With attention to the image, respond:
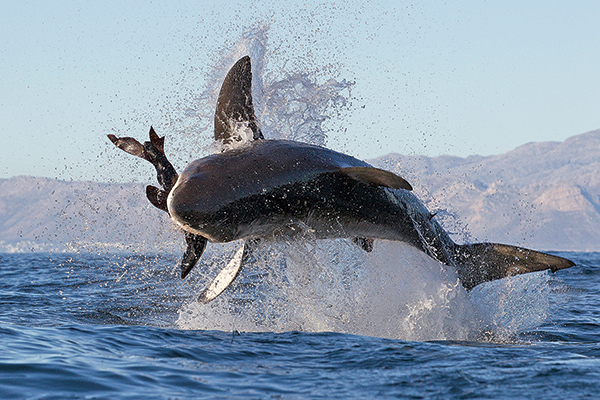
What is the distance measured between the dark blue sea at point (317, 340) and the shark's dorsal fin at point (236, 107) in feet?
6.74

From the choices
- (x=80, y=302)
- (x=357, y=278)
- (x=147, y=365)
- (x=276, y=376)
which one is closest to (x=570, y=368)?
(x=276, y=376)

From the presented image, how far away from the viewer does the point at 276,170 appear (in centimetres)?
834

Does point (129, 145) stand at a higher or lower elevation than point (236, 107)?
lower

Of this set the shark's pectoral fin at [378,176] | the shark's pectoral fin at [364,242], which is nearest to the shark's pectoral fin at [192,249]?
the shark's pectoral fin at [378,176]

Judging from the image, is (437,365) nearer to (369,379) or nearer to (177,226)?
(369,379)

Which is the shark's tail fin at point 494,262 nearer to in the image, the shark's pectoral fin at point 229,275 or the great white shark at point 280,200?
the great white shark at point 280,200

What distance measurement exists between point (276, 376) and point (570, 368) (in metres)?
3.41

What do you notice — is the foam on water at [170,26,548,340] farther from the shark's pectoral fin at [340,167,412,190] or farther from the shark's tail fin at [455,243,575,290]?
the shark's pectoral fin at [340,167,412,190]

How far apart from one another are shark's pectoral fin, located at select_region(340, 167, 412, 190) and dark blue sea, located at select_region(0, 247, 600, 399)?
6.47 ft

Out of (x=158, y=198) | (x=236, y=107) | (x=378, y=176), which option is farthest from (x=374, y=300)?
(x=158, y=198)

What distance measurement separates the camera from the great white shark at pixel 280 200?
25.1ft

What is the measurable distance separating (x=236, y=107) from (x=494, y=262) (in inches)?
207

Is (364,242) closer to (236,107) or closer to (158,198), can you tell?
(236,107)

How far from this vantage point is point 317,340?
356 inches
